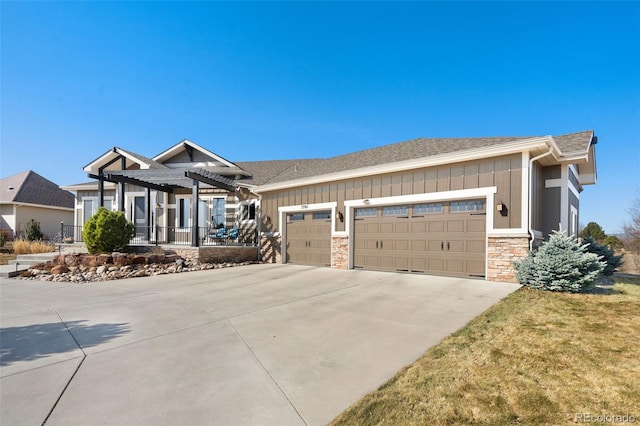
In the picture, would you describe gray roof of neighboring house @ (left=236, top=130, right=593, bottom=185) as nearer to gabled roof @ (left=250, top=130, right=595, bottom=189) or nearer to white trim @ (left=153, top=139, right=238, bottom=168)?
gabled roof @ (left=250, top=130, right=595, bottom=189)

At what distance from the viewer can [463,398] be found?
2549mm

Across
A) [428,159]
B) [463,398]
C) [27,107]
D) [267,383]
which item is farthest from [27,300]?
[428,159]

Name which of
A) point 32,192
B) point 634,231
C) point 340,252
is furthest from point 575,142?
point 32,192

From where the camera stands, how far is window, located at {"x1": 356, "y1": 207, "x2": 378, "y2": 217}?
36.4 feet

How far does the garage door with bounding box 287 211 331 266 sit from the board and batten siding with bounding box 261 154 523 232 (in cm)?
69

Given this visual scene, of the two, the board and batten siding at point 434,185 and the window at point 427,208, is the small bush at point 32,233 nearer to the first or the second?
the board and batten siding at point 434,185

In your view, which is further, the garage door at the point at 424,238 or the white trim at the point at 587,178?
the white trim at the point at 587,178

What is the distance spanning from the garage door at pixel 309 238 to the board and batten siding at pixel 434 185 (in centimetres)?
69

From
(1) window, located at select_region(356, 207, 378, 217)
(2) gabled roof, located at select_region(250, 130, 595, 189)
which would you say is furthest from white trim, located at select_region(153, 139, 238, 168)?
(1) window, located at select_region(356, 207, 378, 217)

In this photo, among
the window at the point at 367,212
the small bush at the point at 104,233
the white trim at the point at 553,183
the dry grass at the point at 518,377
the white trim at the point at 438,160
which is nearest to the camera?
the dry grass at the point at 518,377

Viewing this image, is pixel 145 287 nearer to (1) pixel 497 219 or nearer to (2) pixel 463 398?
(2) pixel 463 398

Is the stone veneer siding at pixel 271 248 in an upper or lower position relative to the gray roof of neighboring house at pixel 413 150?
lower

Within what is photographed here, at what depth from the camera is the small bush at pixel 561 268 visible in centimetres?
648

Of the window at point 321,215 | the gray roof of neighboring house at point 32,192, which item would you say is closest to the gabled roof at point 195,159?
the window at point 321,215
